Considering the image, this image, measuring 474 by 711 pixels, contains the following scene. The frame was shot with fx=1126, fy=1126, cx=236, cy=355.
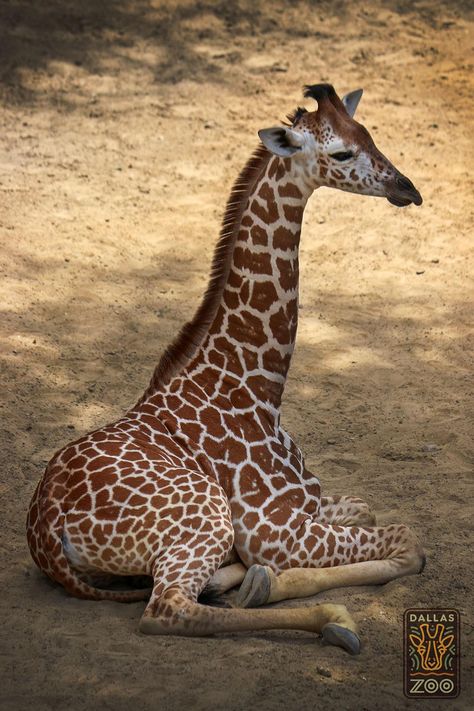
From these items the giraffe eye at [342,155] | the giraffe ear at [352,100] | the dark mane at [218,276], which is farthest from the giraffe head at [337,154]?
the giraffe ear at [352,100]

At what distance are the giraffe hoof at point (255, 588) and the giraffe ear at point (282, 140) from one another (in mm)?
1864

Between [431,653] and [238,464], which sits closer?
[431,653]

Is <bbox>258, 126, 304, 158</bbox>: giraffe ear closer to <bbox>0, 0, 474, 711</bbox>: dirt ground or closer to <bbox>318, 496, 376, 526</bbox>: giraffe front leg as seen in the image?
<bbox>318, 496, 376, 526</bbox>: giraffe front leg

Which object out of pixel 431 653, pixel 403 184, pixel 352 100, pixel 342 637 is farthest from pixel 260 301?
pixel 431 653

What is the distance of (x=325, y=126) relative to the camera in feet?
17.2

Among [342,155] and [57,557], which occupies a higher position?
[342,155]

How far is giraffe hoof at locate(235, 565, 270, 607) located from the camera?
4.84 m

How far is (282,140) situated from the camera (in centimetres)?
514

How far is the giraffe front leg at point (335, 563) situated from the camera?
4891 millimetres

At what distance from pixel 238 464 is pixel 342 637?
1.04 meters

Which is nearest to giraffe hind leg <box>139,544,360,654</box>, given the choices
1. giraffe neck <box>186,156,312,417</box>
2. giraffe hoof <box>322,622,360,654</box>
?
giraffe hoof <box>322,622,360,654</box>

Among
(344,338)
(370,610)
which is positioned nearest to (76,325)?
(344,338)

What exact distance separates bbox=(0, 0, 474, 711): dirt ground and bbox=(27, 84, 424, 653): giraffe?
22cm

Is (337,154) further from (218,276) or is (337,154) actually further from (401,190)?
(218,276)
